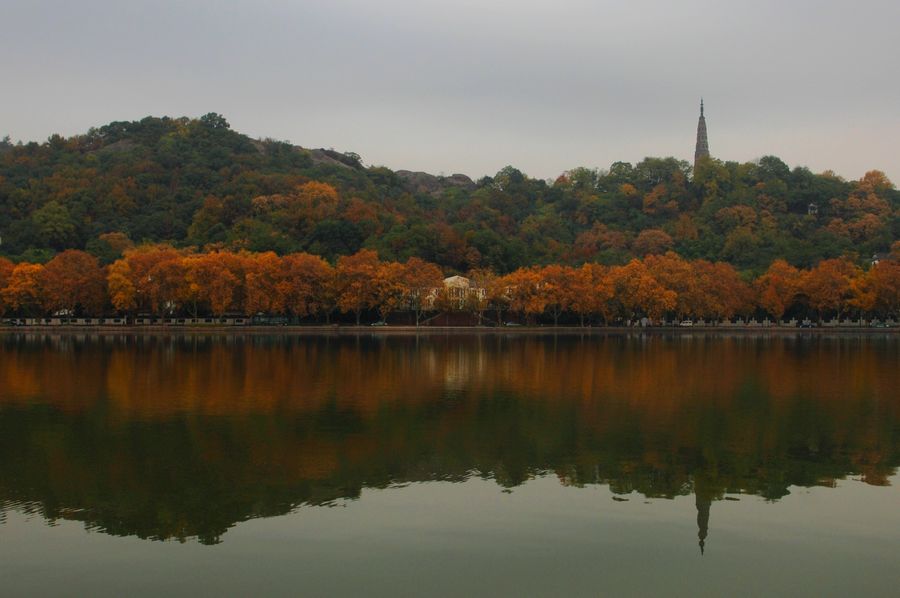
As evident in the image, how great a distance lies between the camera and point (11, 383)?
108ft

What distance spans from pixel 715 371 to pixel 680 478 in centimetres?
2361

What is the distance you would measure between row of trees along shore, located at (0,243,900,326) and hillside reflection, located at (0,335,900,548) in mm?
38303

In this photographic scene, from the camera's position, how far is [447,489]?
1658 centimetres

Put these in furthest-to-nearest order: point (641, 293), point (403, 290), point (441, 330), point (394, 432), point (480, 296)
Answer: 1. point (480, 296)
2. point (441, 330)
3. point (641, 293)
4. point (403, 290)
5. point (394, 432)

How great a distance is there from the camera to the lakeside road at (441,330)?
7769cm

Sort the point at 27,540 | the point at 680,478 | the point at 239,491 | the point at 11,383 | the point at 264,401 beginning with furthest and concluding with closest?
1. the point at 11,383
2. the point at 264,401
3. the point at 680,478
4. the point at 239,491
5. the point at 27,540

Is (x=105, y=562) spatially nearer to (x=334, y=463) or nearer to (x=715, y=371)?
(x=334, y=463)

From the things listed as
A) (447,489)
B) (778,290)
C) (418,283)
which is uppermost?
(418,283)

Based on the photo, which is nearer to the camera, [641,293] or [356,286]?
[356,286]

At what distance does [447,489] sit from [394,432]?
5.73 m

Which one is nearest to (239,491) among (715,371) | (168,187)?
(715,371)

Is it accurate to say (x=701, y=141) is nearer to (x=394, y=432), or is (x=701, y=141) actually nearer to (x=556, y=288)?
(x=556, y=288)

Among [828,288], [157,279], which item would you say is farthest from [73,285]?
[828,288]

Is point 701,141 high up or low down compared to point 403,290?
up
